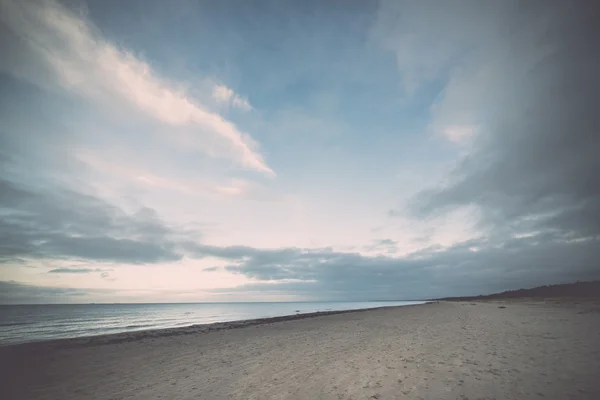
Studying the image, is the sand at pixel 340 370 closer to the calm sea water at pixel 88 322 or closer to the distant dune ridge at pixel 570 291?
the calm sea water at pixel 88 322

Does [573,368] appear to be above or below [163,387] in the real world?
above

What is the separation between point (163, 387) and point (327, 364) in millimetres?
7171

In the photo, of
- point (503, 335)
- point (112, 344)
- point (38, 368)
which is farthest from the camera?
point (112, 344)

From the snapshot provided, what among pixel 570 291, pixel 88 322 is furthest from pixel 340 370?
pixel 570 291

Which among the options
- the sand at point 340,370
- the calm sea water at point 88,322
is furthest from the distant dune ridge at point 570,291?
the sand at point 340,370

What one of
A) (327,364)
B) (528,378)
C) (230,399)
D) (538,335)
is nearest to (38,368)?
(230,399)

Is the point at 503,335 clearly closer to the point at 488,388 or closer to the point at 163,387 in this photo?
the point at 488,388

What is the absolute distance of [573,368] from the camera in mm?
9094

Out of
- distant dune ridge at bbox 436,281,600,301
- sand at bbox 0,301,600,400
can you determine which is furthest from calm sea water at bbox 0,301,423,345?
distant dune ridge at bbox 436,281,600,301

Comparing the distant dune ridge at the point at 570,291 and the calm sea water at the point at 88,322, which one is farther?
the distant dune ridge at the point at 570,291

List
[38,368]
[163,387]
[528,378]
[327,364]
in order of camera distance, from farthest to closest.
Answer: [38,368] < [327,364] < [163,387] < [528,378]

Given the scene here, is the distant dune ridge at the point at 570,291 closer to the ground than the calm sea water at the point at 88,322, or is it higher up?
higher up

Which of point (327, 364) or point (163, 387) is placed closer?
point (163, 387)

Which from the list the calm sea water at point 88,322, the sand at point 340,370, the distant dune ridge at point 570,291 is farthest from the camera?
the distant dune ridge at point 570,291
